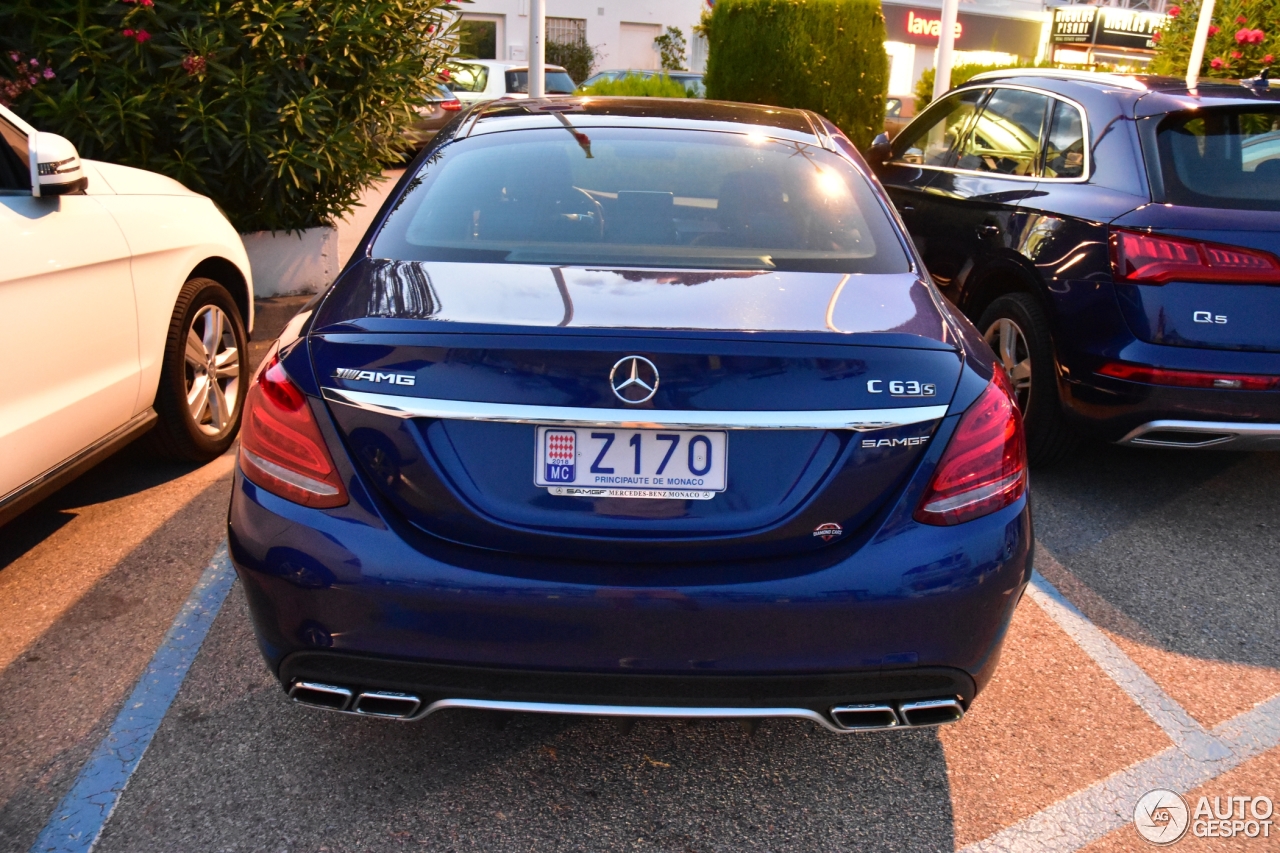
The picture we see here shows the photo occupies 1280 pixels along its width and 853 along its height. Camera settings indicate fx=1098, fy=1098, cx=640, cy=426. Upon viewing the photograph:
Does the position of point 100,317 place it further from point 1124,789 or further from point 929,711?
point 1124,789

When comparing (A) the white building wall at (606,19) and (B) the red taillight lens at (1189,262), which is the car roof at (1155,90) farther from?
(A) the white building wall at (606,19)

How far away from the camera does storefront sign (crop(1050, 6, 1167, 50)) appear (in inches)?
1503

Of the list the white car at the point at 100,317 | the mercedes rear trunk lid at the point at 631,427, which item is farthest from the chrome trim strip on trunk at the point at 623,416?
the white car at the point at 100,317

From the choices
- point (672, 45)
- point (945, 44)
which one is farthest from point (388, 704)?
point (672, 45)

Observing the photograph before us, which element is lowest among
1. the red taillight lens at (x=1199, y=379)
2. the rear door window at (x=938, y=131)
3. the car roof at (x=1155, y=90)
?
the red taillight lens at (x=1199, y=379)

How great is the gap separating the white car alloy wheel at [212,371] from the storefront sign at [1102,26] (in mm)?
35811

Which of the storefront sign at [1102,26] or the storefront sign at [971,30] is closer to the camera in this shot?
the storefront sign at [1102,26]

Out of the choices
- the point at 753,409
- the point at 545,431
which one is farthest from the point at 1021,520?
the point at 545,431

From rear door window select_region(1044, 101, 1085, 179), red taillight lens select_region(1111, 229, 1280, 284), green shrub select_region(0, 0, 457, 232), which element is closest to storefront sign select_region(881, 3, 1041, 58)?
green shrub select_region(0, 0, 457, 232)

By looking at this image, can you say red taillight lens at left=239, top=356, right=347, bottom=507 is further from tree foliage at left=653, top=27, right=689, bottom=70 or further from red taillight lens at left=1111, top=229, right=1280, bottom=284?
tree foliage at left=653, top=27, right=689, bottom=70

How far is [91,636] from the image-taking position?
315 cm

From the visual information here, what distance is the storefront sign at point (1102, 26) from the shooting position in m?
38.2

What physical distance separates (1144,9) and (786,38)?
4098cm

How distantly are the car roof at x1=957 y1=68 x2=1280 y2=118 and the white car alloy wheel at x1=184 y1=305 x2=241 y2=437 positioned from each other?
149 inches
